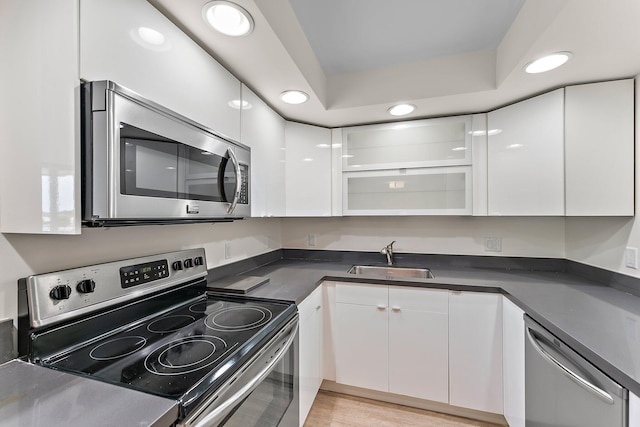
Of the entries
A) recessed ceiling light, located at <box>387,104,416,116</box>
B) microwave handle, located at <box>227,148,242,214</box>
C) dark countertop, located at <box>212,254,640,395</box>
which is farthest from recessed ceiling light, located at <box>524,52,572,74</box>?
microwave handle, located at <box>227,148,242,214</box>

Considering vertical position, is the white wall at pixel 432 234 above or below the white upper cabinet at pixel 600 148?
below

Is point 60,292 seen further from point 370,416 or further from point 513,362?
point 513,362

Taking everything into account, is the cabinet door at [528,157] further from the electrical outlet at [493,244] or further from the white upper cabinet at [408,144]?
the electrical outlet at [493,244]

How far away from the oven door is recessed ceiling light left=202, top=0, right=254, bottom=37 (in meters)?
1.27

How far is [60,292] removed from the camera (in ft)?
2.93

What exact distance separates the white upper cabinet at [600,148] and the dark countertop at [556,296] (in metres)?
0.48

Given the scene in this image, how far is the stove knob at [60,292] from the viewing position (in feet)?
2.89

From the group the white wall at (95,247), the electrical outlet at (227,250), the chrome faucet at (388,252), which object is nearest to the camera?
the white wall at (95,247)

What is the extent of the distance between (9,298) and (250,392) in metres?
Answer: 0.79

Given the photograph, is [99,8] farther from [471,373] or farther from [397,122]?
[471,373]

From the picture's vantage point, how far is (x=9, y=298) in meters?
0.84

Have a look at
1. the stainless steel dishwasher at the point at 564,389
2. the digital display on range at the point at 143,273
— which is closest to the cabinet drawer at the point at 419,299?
the stainless steel dishwasher at the point at 564,389

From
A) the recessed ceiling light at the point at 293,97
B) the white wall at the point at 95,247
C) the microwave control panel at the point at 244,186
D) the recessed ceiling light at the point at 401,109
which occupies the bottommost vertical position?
the white wall at the point at 95,247

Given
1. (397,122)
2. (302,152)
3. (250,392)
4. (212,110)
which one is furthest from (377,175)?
(250,392)
